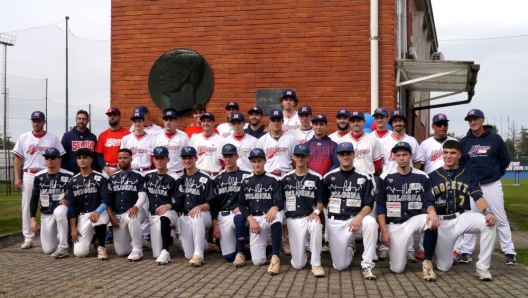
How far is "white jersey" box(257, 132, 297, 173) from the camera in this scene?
7.48 m

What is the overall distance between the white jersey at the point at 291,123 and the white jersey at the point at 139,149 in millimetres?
2124

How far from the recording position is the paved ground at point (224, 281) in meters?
5.28

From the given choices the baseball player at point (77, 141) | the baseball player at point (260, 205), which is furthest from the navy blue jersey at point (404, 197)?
the baseball player at point (77, 141)

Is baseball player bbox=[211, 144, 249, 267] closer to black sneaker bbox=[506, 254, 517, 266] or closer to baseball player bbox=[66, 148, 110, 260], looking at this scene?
baseball player bbox=[66, 148, 110, 260]

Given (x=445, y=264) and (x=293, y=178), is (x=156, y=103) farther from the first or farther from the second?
(x=445, y=264)

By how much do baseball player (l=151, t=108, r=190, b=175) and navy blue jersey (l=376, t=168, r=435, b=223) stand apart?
10.3 ft

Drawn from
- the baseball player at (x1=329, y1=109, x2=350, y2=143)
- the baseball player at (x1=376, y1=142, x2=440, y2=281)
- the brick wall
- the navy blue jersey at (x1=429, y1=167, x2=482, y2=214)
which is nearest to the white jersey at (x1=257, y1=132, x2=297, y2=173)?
the baseball player at (x1=329, y1=109, x2=350, y2=143)

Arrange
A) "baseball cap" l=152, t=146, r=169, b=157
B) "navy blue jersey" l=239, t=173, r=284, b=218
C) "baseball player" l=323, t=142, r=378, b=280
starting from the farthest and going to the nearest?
"baseball cap" l=152, t=146, r=169, b=157 < "navy blue jersey" l=239, t=173, r=284, b=218 < "baseball player" l=323, t=142, r=378, b=280

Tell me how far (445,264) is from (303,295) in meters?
2.10

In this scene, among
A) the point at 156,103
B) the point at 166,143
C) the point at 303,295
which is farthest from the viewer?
the point at 156,103

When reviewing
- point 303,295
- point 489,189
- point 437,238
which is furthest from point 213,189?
point 489,189

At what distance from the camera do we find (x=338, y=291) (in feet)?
17.7

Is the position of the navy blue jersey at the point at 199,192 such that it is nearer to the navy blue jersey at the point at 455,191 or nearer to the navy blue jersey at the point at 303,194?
the navy blue jersey at the point at 303,194

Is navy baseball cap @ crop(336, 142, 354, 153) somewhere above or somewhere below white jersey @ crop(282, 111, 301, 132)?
below
